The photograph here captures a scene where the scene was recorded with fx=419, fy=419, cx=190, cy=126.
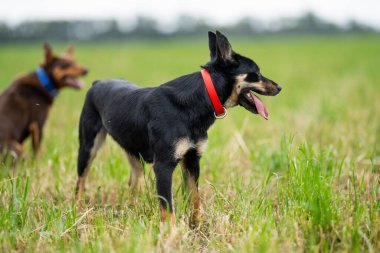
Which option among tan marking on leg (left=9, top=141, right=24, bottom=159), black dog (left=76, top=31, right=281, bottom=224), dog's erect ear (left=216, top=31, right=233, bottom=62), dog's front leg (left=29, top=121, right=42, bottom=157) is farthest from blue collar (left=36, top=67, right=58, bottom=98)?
dog's erect ear (left=216, top=31, right=233, bottom=62)

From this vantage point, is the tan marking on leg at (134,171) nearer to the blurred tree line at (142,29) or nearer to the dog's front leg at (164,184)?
the dog's front leg at (164,184)

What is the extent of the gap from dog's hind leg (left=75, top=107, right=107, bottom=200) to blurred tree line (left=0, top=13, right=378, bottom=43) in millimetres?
56034

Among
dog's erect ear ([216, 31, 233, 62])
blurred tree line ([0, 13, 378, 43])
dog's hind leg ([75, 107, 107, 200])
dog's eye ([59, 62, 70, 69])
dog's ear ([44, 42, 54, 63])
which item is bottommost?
blurred tree line ([0, 13, 378, 43])

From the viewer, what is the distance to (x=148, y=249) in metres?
2.86

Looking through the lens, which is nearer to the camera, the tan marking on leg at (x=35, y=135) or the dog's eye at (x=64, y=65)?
the tan marking on leg at (x=35, y=135)

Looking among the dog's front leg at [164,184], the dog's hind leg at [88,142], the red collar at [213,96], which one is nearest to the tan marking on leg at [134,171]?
→ the dog's hind leg at [88,142]

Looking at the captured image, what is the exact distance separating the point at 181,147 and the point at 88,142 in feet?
4.62

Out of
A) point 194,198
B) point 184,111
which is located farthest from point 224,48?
point 194,198

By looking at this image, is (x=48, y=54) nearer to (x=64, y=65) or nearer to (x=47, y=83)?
(x=64, y=65)

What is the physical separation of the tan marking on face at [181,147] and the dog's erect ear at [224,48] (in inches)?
31.3

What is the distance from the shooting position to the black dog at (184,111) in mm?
3553

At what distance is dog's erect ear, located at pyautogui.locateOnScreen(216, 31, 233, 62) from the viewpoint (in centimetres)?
361

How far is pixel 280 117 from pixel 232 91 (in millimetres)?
5036

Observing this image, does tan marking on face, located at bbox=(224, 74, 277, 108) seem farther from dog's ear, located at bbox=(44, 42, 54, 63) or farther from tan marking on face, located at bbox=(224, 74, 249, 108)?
dog's ear, located at bbox=(44, 42, 54, 63)
